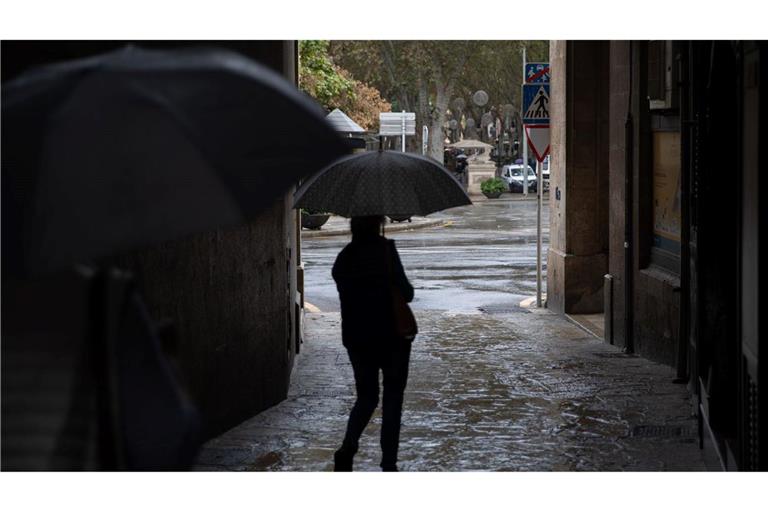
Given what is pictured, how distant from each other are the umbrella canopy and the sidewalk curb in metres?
24.5

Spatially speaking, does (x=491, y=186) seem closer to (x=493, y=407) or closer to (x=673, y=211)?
(x=673, y=211)

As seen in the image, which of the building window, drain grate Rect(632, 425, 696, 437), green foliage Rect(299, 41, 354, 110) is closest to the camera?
drain grate Rect(632, 425, 696, 437)

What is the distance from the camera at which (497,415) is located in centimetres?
1007

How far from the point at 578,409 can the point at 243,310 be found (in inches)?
105

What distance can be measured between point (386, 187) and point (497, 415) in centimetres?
297

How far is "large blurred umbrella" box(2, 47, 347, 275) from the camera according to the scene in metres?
4.01

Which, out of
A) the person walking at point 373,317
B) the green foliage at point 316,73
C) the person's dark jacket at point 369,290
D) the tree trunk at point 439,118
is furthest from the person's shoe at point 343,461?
the tree trunk at point 439,118

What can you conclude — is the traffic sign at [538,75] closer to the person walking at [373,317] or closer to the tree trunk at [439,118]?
the person walking at [373,317]

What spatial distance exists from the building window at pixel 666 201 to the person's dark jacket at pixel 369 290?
5108 mm

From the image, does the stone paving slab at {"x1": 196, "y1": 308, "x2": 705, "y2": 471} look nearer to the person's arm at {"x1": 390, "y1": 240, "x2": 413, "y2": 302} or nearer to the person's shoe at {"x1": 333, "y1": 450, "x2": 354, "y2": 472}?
the person's shoe at {"x1": 333, "y1": 450, "x2": 354, "y2": 472}

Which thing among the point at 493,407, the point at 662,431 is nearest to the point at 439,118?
the point at 493,407

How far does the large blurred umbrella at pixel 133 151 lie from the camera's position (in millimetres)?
4008

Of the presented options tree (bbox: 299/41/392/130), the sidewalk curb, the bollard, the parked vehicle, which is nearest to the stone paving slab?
the bollard

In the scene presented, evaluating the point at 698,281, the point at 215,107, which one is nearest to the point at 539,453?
the point at 698,281
